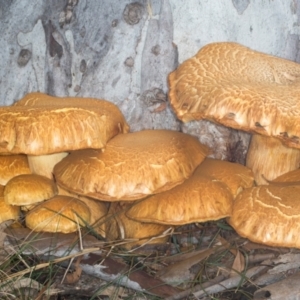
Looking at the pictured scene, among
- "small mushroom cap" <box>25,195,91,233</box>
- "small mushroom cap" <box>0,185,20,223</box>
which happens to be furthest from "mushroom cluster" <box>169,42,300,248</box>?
"small mushroom cap" <box>0,185,20,223</box>

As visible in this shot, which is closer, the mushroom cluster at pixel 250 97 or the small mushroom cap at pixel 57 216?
the mushroom cluster at pixel 250 97

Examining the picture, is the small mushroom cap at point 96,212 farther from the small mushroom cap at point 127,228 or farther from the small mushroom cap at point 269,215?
the small mushroom cap at point 269,215

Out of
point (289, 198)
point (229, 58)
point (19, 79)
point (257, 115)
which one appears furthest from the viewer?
point (19, 79)

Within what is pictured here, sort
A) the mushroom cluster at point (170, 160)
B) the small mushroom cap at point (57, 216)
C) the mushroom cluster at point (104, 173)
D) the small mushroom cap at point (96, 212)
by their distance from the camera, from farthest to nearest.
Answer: the small mushroom cap at point (96, 212), the small mushroom cap at point (57, 216), the mushroom cluster at point (104, 173), the mushroom cluster at point (170, 160)

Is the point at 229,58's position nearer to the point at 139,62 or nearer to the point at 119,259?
the point at 139,62

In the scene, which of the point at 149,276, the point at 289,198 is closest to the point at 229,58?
the point at 289,198

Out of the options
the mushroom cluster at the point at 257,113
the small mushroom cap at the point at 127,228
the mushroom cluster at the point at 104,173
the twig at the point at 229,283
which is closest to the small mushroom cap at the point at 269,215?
the mushroom cluster at the point at 257,113

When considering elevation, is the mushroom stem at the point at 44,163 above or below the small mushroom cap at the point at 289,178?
below
